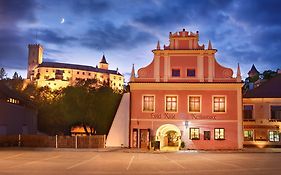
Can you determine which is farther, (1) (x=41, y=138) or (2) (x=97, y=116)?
(2) (x=97, y=116)

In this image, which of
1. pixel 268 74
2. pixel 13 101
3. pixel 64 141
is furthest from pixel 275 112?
pixel 13 101

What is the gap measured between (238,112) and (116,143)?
456 inches

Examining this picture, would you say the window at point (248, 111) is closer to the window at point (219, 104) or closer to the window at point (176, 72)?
the window at point (219, 104)

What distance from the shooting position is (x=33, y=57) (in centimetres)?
15950

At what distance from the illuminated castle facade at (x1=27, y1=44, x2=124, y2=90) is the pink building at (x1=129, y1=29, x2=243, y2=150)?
106 m

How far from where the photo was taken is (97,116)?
177 ft

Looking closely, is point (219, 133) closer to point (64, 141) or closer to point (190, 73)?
point (190, 73)

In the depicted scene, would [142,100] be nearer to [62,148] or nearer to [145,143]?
[145,143]

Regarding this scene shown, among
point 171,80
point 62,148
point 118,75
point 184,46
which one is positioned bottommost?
point 62,148

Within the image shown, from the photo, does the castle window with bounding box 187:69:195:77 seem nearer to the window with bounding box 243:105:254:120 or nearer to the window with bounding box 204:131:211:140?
the window with bounding box 204:131:211:140

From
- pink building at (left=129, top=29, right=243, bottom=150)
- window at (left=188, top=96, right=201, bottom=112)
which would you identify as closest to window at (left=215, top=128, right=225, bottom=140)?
pink building at (left=129, top=29, right=243, bottom=150)

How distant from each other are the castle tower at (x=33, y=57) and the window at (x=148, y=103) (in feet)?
415

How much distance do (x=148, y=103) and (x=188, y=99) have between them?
3681 millimetres

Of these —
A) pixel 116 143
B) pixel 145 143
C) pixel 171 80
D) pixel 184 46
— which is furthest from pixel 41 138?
pixel 184 46
